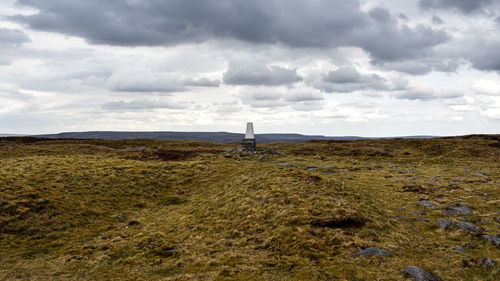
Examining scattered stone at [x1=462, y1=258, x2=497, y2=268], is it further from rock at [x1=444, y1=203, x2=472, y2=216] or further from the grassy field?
rock at [x1=444, y1=203, x2=472, y2=216]

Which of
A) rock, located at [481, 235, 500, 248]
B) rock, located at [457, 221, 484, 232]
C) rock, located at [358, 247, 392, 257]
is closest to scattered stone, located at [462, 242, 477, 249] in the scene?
rock, located at [481, 235, 500, 248]

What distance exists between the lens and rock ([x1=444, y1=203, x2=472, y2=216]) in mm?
18620

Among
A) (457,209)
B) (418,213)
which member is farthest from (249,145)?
(457,209)

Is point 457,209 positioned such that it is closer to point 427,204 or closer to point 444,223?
point 427,204

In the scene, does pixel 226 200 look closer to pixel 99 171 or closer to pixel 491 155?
pixel 99 171

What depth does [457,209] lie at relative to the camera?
19141 mm

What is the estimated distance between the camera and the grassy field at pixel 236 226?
12.6 metres

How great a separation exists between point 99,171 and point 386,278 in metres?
30.1

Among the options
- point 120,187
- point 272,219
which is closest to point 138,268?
point 272,219

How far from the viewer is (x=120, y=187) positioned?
28.4 meters

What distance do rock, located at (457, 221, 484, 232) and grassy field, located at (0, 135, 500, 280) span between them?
50 cm

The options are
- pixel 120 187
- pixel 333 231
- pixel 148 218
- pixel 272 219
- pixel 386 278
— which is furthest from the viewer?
pixel 120 187

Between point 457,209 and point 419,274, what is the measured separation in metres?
10.8

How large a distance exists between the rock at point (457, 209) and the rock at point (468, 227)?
1935mm
